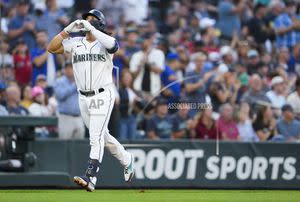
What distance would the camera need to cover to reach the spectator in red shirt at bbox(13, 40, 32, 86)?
53.8ft

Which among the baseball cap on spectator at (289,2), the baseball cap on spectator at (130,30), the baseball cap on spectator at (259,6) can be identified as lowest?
the baseball cap on spectator at (130,30)

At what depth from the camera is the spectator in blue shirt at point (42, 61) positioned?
16.6 meters

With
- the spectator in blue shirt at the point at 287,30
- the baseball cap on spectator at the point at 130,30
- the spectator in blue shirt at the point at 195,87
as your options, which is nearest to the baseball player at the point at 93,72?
the spectator in blue shirt at the point at 195,87

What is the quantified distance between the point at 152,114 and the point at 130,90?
736 millimetres

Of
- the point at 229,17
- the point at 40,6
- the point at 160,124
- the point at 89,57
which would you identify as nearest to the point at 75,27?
the point at 89,57

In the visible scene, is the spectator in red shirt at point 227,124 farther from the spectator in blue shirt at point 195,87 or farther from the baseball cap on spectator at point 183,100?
the baseball cap on spectator at point 183,100

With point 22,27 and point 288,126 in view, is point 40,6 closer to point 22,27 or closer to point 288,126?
point 22,27

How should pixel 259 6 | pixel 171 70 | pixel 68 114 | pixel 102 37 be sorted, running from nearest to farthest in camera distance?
pixel 102 37, pixel 68 114, pixel 171 70, pixel 259 6

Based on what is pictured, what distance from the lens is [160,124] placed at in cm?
1559

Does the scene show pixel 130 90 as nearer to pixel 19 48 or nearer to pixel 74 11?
pixel 19 48

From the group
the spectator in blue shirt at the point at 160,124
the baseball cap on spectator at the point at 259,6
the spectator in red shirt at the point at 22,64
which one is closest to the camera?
the spectator in blue shirt at the point at 160,124

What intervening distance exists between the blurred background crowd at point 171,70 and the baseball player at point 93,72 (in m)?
2.72

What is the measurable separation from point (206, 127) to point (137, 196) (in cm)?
358

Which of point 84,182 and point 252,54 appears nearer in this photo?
point 84,182
